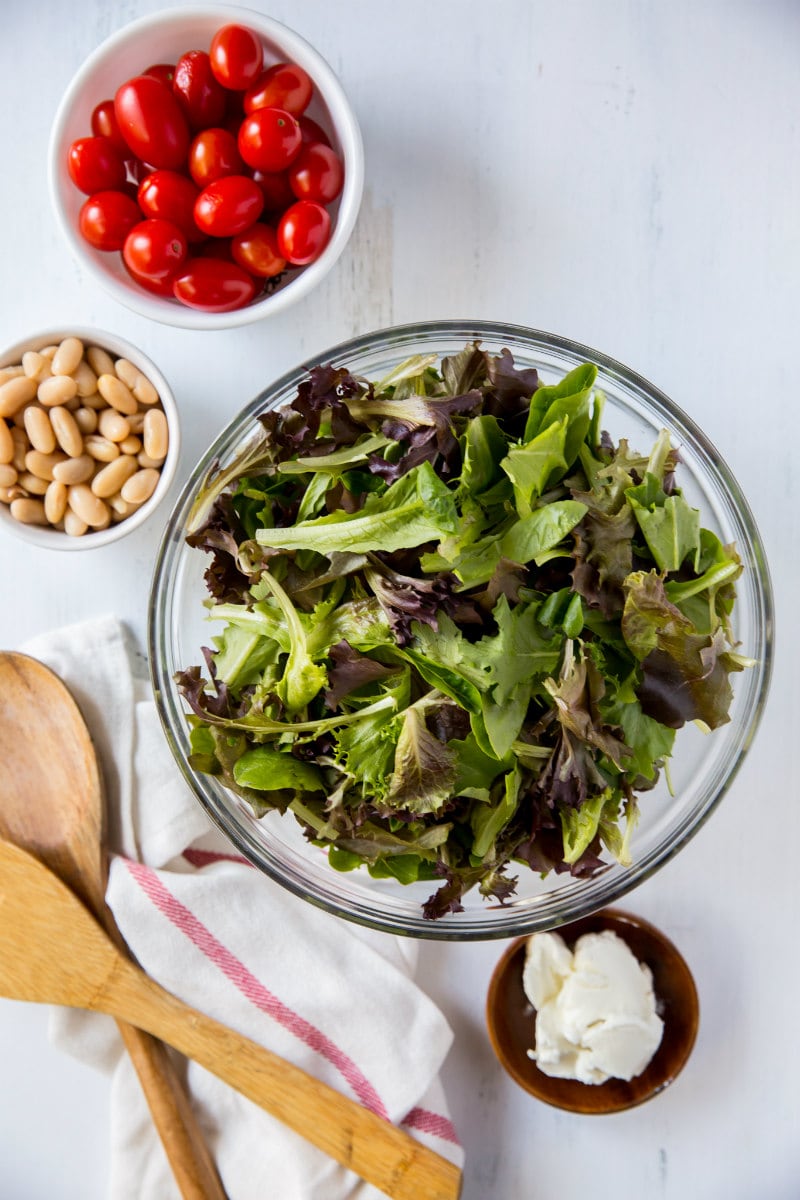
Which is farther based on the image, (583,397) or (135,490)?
(135,490)

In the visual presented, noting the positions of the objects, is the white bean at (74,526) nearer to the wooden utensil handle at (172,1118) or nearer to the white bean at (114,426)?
the white bean at (114,426)

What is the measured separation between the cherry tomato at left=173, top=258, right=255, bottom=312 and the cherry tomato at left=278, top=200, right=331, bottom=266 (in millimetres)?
63

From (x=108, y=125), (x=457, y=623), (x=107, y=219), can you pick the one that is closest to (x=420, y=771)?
(x=457, y=623)

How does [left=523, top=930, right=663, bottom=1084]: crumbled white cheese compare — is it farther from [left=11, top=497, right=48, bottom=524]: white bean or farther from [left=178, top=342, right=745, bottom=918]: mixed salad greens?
[left=11, top=497, right=48, bottom=524]: white bean

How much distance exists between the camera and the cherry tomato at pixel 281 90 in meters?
1.14

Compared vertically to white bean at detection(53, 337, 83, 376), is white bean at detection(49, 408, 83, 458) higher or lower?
lower

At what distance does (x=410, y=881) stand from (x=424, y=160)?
2.87ft

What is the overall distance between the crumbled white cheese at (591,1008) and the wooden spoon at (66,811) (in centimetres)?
45

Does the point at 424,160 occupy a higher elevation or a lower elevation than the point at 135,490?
higher

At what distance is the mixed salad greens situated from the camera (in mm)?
835

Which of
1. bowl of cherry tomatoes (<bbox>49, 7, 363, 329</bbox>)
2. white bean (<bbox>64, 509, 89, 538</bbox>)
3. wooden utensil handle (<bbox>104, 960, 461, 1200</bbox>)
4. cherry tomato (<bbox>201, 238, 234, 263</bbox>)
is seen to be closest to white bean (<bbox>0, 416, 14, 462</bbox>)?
white bean (<bbox>64, 509, 89, 538</bbox>)

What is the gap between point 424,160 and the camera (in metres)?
1.26

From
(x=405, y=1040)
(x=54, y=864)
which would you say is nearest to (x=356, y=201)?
(x=54, y=864)

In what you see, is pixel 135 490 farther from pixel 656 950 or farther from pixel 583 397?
pixel 656 950
